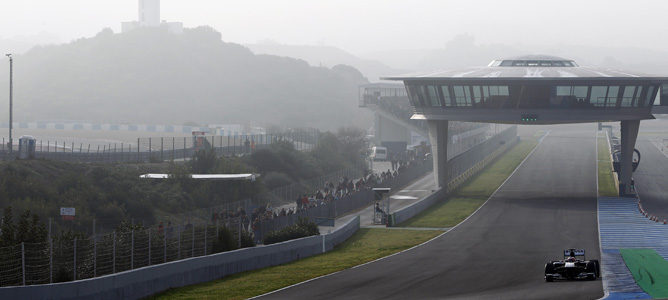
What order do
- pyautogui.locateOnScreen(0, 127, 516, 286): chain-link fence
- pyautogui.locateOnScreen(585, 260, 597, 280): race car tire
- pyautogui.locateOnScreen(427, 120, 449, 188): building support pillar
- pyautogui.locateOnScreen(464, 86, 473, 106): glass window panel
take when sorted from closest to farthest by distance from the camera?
pyautogui.locateOnScreen(0, 127, 516, 286): chain-link fence, pyautogui.locateOnScreen(585, 260, 597, 280): race car tire, pyautogui.locateOnScreen(464, 86, 473, 106): glass window panel, pyautogui.locateOnScreen(427, 120, 449, 188): building support pillar

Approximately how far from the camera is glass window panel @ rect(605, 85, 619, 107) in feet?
224

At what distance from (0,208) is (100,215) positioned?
5.77 metres

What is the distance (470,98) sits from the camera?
232ft

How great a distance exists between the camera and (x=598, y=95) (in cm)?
6838

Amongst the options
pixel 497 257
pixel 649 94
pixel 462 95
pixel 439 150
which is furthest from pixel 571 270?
pixel 439 150

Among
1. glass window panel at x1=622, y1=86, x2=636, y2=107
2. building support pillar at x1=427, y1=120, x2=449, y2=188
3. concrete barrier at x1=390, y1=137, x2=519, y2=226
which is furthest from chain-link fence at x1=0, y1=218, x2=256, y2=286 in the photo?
glass window panel at x1=622, y1=86, x2=636, y2=107

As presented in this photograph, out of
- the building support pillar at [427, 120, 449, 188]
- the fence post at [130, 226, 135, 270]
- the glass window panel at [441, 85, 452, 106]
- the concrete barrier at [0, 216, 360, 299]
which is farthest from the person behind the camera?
the building support pillar at [427, 120, 449, 188]

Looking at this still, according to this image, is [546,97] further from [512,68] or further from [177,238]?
[177,238]

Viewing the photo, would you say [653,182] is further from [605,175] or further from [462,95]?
[462,95]

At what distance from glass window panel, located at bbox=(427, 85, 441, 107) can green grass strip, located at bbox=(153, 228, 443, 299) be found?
815 inches

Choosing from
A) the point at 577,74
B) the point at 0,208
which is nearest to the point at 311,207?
the point at 0,208

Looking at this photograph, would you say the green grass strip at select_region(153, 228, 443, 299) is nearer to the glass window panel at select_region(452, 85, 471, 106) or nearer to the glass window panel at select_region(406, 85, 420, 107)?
the glass window panel at select_region(452, 85, 471, 106)

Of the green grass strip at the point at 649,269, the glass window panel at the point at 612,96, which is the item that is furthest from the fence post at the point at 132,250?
the glass window panel at the point at 612,96

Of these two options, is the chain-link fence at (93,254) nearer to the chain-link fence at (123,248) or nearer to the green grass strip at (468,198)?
the chain-link fence at (123,248)
